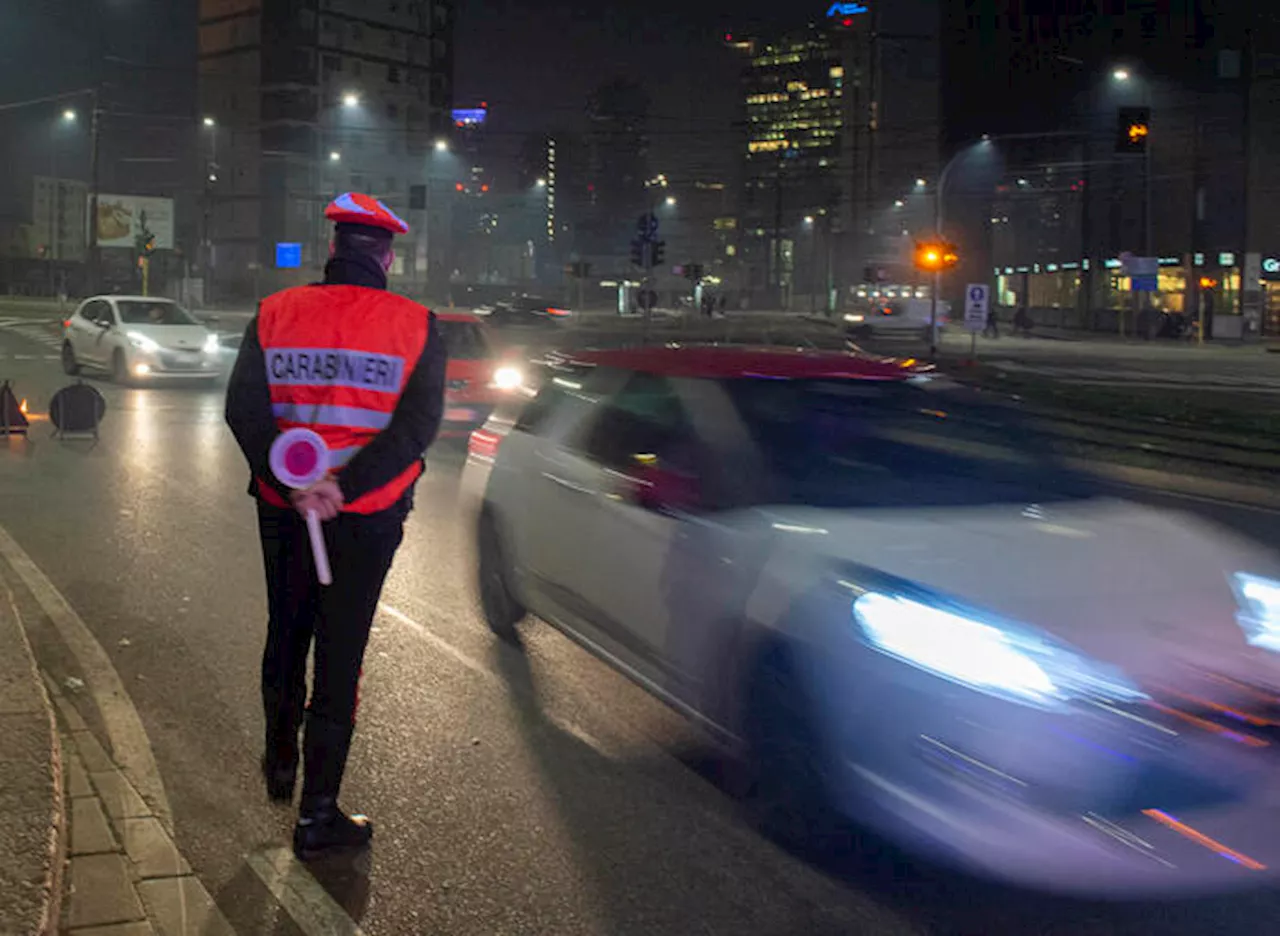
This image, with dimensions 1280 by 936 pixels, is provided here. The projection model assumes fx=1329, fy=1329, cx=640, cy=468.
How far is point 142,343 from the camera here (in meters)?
22.6

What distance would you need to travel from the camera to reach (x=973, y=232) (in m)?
79.2

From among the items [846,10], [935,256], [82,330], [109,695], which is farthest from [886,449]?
[846,10]

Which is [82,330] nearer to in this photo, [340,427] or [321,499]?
[340,427]

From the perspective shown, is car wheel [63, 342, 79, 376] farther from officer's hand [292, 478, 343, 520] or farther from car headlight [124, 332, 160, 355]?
officer's hand [292, 478, 343, 520]

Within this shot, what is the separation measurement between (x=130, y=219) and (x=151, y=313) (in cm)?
5414

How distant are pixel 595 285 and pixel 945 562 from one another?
12183cm

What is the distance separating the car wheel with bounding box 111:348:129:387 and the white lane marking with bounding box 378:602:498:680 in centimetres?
1677

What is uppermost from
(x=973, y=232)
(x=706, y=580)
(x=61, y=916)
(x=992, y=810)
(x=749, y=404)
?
(x=973, y=232)

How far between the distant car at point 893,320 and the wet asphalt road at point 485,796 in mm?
44685

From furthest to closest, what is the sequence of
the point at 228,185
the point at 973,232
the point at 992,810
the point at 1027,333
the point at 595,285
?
the point at 595,285, the point at 228,185, the point at 973,232, the point at 1027,333, the point at 992,810

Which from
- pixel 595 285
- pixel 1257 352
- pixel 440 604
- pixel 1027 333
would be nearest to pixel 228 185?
pixel 595 285

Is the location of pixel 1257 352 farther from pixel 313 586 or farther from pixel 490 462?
pixel 313 586

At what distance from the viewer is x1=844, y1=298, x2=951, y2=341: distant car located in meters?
52.0

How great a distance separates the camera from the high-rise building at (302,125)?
276 feet
